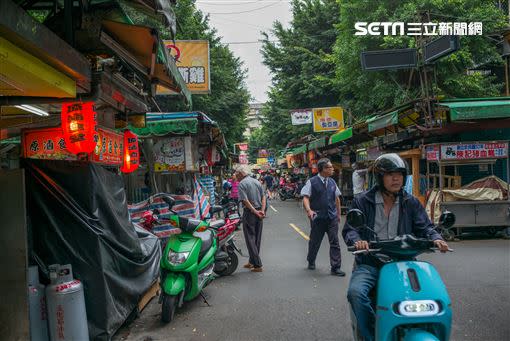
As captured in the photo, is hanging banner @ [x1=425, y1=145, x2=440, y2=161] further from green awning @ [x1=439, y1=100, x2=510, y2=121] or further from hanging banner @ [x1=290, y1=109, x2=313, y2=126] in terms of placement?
hanging banner @ [x1=290, y1=109, x2=313, y2=126]

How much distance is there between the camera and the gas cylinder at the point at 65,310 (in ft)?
13.5

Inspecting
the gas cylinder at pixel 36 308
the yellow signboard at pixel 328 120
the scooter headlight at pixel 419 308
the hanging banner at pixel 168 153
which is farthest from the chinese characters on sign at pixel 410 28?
the gas cylinder at pixel 36 308

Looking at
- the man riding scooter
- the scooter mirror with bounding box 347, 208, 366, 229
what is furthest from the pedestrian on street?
the scooter mirror with bounding box 347, 208, 366, 229

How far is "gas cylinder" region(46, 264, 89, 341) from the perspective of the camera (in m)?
4.12

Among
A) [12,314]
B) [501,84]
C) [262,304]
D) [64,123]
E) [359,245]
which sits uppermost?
[501,84]

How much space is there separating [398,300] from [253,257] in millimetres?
5270

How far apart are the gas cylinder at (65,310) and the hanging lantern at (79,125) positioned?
1455 mm

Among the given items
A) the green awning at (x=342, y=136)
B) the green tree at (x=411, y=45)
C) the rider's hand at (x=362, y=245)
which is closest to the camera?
the rider's hand at (x=362, y=245)

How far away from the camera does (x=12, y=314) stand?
12.9 feet

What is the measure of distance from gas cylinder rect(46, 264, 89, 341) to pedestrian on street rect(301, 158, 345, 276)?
419 centimetres

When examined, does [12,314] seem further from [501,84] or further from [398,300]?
[501,84]

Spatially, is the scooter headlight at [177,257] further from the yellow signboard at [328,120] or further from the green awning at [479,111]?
the yellow signboard at [328,120]

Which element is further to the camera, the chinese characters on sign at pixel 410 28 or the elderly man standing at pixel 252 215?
the chinese characters on sign at pixel 410 28

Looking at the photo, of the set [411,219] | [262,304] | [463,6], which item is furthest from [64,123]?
[463,6]
